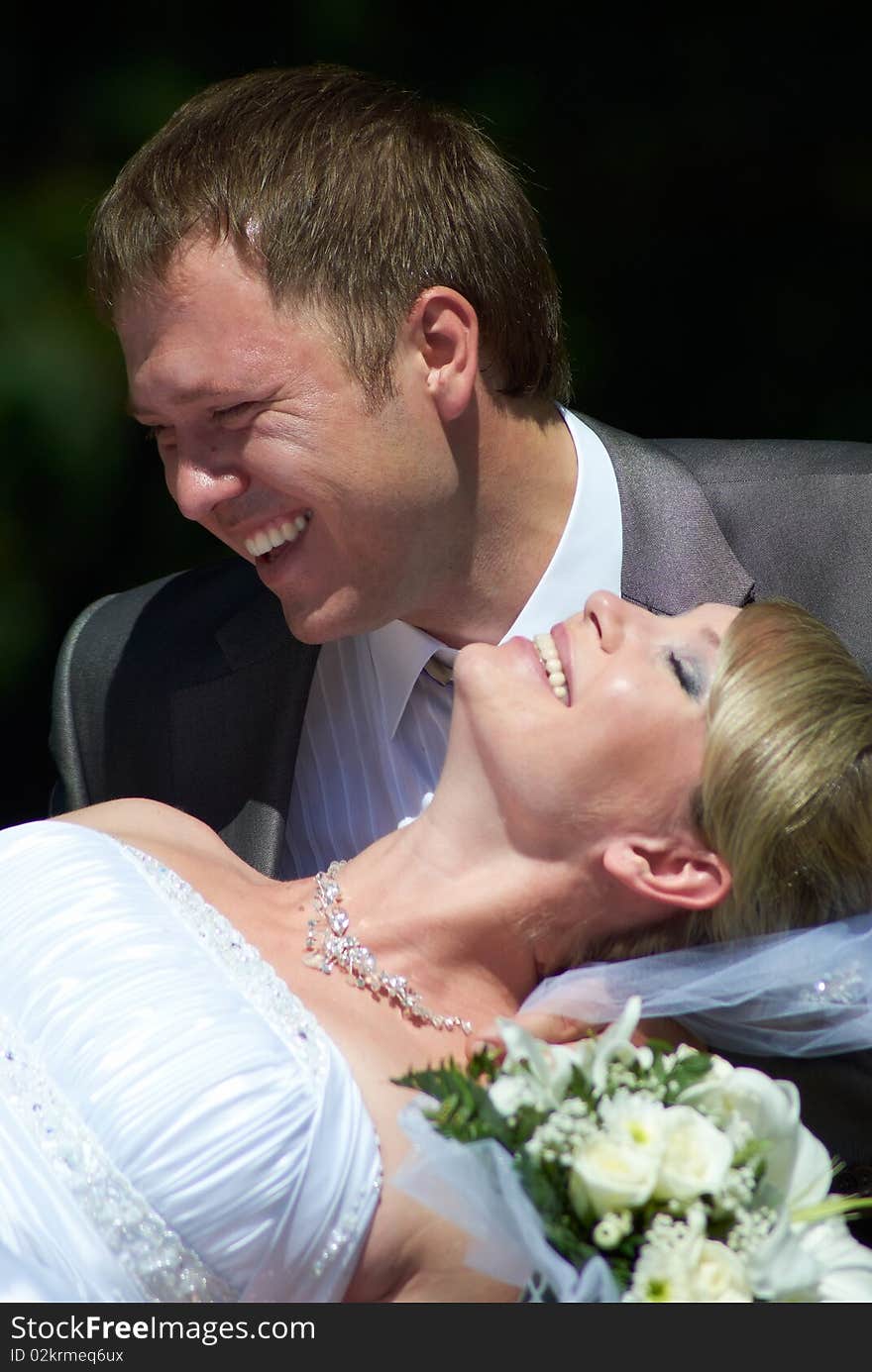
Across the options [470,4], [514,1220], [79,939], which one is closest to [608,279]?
[470,4]

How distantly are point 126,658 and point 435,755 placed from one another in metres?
0.70

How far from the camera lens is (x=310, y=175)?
279 centimetres

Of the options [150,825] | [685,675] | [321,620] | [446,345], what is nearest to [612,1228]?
[685,675]

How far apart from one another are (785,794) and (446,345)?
1.04 metres

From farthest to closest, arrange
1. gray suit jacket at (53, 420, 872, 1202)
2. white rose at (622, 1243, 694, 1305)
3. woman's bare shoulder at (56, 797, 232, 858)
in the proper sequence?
1. gray suit jacket at (53, 420, 872, 1202)
2. woman's bare shoulder at (56, 797, 232, 858)
3. white rose at (622, 1243, 694, 1305)

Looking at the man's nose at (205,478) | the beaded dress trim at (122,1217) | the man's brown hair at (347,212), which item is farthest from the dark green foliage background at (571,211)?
the beaded dress trim at (122,1217)

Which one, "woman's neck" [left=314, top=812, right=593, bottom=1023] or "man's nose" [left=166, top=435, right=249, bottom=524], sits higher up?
"man's nose" [left=166, top=435, right=249, bottom=524]

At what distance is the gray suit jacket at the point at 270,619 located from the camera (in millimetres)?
2916

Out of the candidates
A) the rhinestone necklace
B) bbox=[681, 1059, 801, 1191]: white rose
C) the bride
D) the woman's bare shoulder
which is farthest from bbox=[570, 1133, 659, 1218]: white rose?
the woman's bare shoulder

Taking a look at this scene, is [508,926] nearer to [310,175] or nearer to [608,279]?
[310,175]

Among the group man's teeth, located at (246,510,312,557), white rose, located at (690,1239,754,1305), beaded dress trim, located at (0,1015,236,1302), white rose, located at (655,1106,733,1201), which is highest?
man's teeth, located at (246,510,312,557)

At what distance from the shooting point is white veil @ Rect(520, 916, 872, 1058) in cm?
236

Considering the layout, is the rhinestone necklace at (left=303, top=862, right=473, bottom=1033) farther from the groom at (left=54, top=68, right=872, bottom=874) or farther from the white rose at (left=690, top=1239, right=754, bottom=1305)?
the white rose at (left=690, top=1239, right=754, bottom=1305)

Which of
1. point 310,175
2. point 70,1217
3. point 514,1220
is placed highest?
point 310,175
